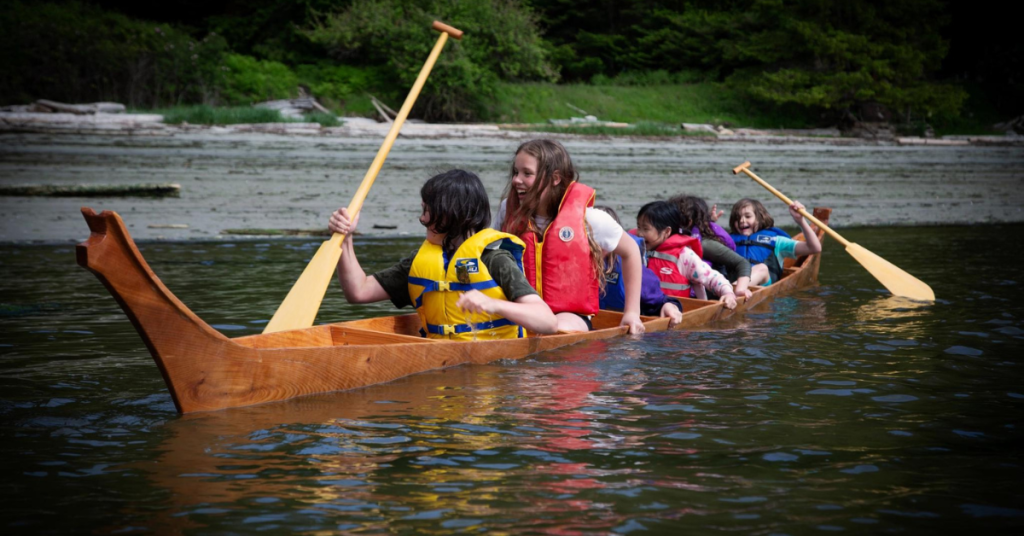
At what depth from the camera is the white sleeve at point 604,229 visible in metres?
5.70

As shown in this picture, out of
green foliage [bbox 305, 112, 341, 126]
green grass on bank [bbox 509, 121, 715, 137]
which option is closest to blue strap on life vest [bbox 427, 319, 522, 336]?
green foliage [bbox 305, 112, 341, 126]

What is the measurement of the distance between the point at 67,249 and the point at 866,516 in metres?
9.70

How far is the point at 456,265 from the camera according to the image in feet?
15.9

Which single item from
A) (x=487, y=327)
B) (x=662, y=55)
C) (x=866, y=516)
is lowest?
(x=866, y=516)

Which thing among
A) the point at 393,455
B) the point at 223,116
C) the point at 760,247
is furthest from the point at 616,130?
the point at 393,455

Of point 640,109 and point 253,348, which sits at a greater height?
point 640,109

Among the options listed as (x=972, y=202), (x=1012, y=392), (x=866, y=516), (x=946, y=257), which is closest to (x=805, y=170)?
(x=972, y=202)

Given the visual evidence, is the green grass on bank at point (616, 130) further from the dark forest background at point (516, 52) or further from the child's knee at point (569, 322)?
the child's knee at point (569, 322)

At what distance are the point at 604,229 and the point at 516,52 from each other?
1929 cm

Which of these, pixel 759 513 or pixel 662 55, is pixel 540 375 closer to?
pixel 759 513

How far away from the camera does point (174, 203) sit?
43.9ft

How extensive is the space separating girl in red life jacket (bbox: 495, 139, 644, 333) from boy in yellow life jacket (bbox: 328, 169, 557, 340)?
1.91 ft

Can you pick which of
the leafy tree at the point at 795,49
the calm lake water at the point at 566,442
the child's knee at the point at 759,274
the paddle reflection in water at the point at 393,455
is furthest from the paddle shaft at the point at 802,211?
the leafy tree at the point at 795,49

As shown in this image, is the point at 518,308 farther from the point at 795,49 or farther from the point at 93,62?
the point at 795,49
